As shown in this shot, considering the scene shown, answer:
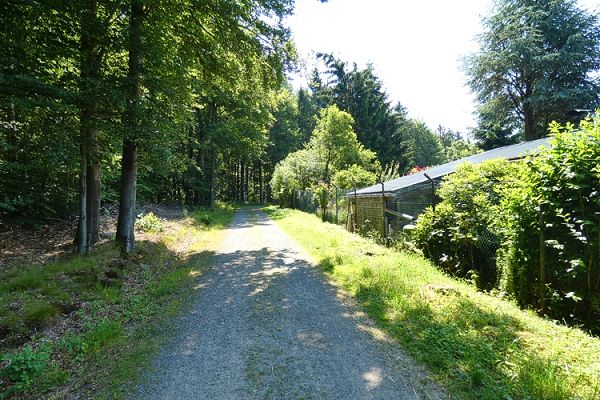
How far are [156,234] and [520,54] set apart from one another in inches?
1085

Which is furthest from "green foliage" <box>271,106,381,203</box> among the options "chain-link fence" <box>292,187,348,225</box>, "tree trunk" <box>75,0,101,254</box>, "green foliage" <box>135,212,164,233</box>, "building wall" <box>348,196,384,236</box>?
"tree trunk" <box>75,0,101,254</box>

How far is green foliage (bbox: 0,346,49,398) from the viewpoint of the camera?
11.2 ft

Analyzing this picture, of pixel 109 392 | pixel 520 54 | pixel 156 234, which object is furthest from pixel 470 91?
pixel 109 392

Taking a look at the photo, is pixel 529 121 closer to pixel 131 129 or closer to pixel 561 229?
pixel 561 229

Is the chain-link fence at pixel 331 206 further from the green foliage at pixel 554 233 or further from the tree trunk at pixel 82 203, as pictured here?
the tree trunk at pixel 82 203

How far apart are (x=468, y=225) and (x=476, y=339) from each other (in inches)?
137

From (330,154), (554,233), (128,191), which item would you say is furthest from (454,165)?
(330,154)

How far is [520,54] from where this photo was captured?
24766 millimetres

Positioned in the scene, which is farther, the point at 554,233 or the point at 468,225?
the point at 468,225

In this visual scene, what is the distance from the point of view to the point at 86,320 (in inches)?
203

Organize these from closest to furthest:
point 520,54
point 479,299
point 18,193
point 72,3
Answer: point 479,299
point 72,3
point 18,193
point 520,54

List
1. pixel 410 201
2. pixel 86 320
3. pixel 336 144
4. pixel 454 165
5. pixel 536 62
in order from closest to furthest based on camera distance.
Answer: pixel 86 320 → pixel 410 201 → pixel 454 165 → pixel 536 62 → pixel 336 144

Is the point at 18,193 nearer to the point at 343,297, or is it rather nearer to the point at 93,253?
the point at 93,253

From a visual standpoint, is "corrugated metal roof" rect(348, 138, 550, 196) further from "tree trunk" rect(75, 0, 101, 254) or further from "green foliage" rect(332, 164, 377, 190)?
"tree trunk" rect(75, 0, 101, 254)
